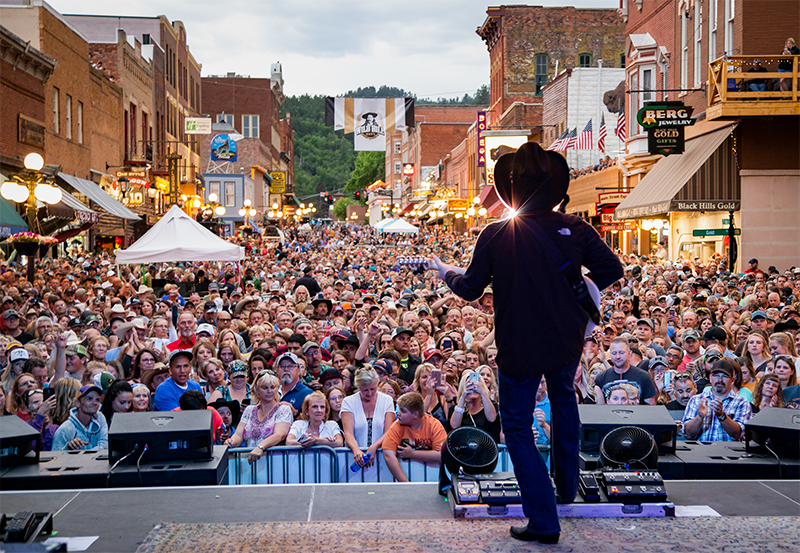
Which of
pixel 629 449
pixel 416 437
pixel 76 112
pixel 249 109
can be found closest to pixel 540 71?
pixel 76 112

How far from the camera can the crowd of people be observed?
6.87 m

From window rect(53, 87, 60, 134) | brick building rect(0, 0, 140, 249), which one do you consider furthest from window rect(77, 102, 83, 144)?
window rect(53, 87, 60, 134)

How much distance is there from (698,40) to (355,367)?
18865 millimetres

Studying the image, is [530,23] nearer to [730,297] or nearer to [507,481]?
[730,297]

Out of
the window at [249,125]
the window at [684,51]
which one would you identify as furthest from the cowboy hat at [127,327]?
the window at [249,125]

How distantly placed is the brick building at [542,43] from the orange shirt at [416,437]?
1857 inches

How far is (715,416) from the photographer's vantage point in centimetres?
678

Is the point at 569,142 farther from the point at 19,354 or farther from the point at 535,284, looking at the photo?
the point at 535,284

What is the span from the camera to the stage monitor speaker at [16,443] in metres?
5.16

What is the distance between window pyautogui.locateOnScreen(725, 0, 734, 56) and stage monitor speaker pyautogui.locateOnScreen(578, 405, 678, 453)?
18.5 metres

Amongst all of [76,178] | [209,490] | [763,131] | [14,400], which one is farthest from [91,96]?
[209,490]

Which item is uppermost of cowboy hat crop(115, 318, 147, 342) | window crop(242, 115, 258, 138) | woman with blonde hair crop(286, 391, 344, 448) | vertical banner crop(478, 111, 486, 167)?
window crop(242, 115, 258, 138)

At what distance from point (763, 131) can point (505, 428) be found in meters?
19.4

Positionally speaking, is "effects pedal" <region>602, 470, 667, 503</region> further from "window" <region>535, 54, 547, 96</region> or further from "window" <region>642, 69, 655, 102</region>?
"window" <region>535, 54, 547, 96</region>
